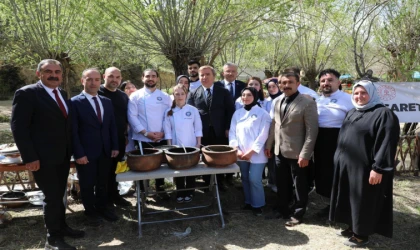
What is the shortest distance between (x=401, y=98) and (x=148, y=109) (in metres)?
4.60

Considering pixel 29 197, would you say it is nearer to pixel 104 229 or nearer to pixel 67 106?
pixel 104 229

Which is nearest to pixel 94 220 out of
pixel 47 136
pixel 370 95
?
pixel 47 136

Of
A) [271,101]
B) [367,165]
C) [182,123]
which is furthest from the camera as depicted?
[271,101]

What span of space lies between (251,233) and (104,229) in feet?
5.85

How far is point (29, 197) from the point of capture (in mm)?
4172

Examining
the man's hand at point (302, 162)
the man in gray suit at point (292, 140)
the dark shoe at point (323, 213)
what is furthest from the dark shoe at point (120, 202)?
the dark shoe at point (323, 213)

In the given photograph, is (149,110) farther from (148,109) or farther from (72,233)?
(72,233)

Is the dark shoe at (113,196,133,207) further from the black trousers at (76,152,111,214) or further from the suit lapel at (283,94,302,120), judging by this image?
the suit lapel at (283,94,302,120)

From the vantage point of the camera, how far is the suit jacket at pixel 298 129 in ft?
11.6

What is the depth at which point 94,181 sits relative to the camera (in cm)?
372

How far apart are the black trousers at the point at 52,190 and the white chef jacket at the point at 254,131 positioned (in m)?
2.07

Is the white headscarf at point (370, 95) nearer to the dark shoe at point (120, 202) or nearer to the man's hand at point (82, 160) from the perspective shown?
the man's hand at point (82, 160)

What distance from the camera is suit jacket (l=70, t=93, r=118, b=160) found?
3.44 meters

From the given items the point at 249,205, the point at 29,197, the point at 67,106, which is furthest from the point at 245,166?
the point at 29,197
